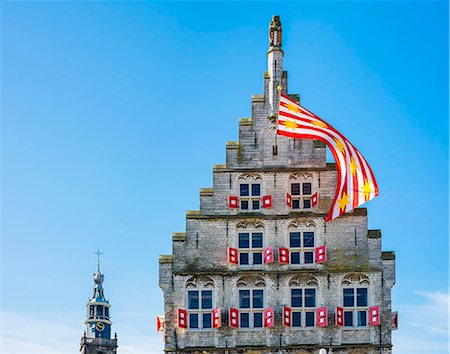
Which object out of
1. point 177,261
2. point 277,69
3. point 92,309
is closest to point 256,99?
point 277,69

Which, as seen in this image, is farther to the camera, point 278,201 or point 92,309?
point 92,309

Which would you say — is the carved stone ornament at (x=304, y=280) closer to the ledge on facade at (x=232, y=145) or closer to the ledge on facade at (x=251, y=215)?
the ledge on facade at (x=251, y=215)

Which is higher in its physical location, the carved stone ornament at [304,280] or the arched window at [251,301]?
the carved stone ornament at [304,280]

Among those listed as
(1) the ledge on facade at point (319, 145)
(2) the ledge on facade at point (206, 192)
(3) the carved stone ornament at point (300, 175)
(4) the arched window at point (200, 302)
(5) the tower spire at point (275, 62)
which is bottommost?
(4) the arched window at point (200, 302)

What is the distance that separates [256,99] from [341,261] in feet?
27.6

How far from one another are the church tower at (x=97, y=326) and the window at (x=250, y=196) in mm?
91732

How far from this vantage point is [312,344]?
1534 inches

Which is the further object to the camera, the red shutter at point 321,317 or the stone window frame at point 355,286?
the stone window frame at point 355,286

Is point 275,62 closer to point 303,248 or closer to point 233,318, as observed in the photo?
point 303,248

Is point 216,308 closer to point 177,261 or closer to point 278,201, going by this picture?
point 177,261

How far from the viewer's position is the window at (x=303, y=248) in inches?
1580

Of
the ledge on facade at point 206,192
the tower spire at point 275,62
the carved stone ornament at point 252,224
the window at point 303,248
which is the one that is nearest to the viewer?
the window at point 303,248

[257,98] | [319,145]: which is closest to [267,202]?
[319,145]

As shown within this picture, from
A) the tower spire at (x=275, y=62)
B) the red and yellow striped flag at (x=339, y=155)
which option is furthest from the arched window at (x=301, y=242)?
the tower spire at (x=275, y=62)
